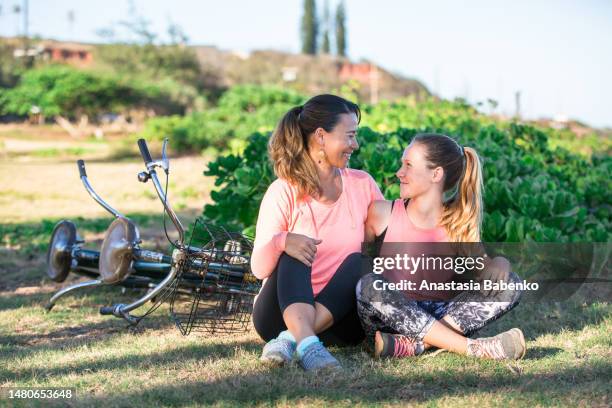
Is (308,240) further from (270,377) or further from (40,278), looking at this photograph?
(40,278)

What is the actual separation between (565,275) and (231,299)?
7.21ft

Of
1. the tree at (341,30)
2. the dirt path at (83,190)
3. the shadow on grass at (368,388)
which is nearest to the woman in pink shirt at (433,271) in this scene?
the shadow on grass at (368,388)

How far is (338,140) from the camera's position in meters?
3.69

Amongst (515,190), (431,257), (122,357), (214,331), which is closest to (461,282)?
(431,257)

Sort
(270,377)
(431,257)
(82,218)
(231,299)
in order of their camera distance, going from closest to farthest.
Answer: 1. (270,377)
2. (431,257)
3. (231,299)
4. (82,218)

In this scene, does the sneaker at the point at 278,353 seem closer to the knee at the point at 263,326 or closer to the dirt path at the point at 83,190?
the knee at the point at 263,326

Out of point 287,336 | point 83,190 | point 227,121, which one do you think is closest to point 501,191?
point 287,336

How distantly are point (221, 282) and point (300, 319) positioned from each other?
946mm

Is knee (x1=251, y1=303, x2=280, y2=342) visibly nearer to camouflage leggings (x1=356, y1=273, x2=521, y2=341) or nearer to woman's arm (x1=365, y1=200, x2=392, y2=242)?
camouflage leggings (x1=356, y1=273, x2=521, y2=341)

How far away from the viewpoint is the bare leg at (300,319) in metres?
3.36

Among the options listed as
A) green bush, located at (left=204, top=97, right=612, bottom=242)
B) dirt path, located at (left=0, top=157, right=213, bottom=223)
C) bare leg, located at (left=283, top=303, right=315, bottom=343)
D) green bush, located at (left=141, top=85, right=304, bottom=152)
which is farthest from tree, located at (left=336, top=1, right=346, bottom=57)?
bare leg, located at (left=283, top=303, right=315, bottom=343)

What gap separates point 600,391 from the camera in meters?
3.03

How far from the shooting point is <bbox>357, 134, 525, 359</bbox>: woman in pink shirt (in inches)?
138

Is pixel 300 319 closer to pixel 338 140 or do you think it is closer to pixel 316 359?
pixel 316 359
